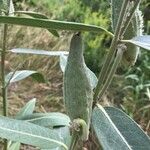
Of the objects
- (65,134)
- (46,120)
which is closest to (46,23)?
(65,134)

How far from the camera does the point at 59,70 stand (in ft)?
15.0

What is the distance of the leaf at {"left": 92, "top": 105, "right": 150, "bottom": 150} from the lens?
1.15 m

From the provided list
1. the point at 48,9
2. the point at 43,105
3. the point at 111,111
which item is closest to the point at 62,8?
the point at 48,9

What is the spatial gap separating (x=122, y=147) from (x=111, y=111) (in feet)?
0.36

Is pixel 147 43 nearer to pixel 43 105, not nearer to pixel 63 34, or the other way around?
pixel 43 105

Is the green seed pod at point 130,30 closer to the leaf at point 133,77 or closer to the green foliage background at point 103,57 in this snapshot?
the green foliage background at point 103,57

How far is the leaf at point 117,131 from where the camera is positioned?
115 centimetres

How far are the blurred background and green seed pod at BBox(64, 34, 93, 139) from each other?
104 inches

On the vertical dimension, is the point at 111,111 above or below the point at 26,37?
above

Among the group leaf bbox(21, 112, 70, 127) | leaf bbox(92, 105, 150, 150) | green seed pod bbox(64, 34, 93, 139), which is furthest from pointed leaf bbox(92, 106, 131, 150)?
leaf bbox(21, 112, 70, 127)

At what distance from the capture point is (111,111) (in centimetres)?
123

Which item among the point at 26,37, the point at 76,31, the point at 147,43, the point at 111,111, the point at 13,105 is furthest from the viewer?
the point at 26,37

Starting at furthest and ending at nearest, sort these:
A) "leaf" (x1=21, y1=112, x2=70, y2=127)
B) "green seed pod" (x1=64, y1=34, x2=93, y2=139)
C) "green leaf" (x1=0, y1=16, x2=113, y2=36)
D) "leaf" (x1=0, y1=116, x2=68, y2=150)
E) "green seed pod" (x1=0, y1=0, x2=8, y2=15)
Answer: "leaf" (x1=21, y1=112, x2=70, y2=127) < "green seed pod" (x1=0, y1=0, x2=8, y2=15) < "leaf" (x1=0, y1=116, x2=68, y2=150) < "green seed pod" (x1=64, y1=34, x2=93, y2=139) < "green leaf" (x1=0, y1=16, x2=113, y2=36)

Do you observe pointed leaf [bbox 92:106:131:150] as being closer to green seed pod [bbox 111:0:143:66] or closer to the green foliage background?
green seed pod [bbox 111:0:143:66]
